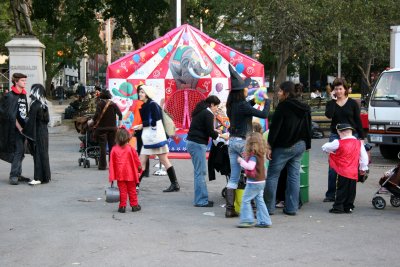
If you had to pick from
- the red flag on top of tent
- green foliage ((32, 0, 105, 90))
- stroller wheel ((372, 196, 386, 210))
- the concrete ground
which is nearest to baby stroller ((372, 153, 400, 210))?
stroller wheel ((372, 196, 386, 210))

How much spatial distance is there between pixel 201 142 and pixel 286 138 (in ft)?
4.75

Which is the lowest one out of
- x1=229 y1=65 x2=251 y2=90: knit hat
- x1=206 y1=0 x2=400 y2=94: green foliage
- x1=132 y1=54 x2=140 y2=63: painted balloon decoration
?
x1=229 y1=65 x2=251 y2=90: knit hat

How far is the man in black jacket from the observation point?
40.0ft

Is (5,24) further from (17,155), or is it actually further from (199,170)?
(199,170)

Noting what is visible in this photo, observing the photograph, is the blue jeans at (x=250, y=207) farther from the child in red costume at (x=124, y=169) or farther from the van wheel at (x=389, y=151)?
the van wheel at (x=389, y=151)

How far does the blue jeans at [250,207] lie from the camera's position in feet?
27.3

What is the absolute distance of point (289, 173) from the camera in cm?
927

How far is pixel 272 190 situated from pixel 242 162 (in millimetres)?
916

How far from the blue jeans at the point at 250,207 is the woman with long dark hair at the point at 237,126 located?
0.66m

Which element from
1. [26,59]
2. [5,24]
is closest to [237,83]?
[26,59]

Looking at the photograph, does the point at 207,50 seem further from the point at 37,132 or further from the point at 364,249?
the point at 364,249

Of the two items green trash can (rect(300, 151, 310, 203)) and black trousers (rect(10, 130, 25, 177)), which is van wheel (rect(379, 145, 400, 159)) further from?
black trousers (rect(10, 130, 25, 177))

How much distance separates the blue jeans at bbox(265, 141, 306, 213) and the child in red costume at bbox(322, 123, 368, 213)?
1.77ft

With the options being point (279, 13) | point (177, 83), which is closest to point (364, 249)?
point (177, 83)
